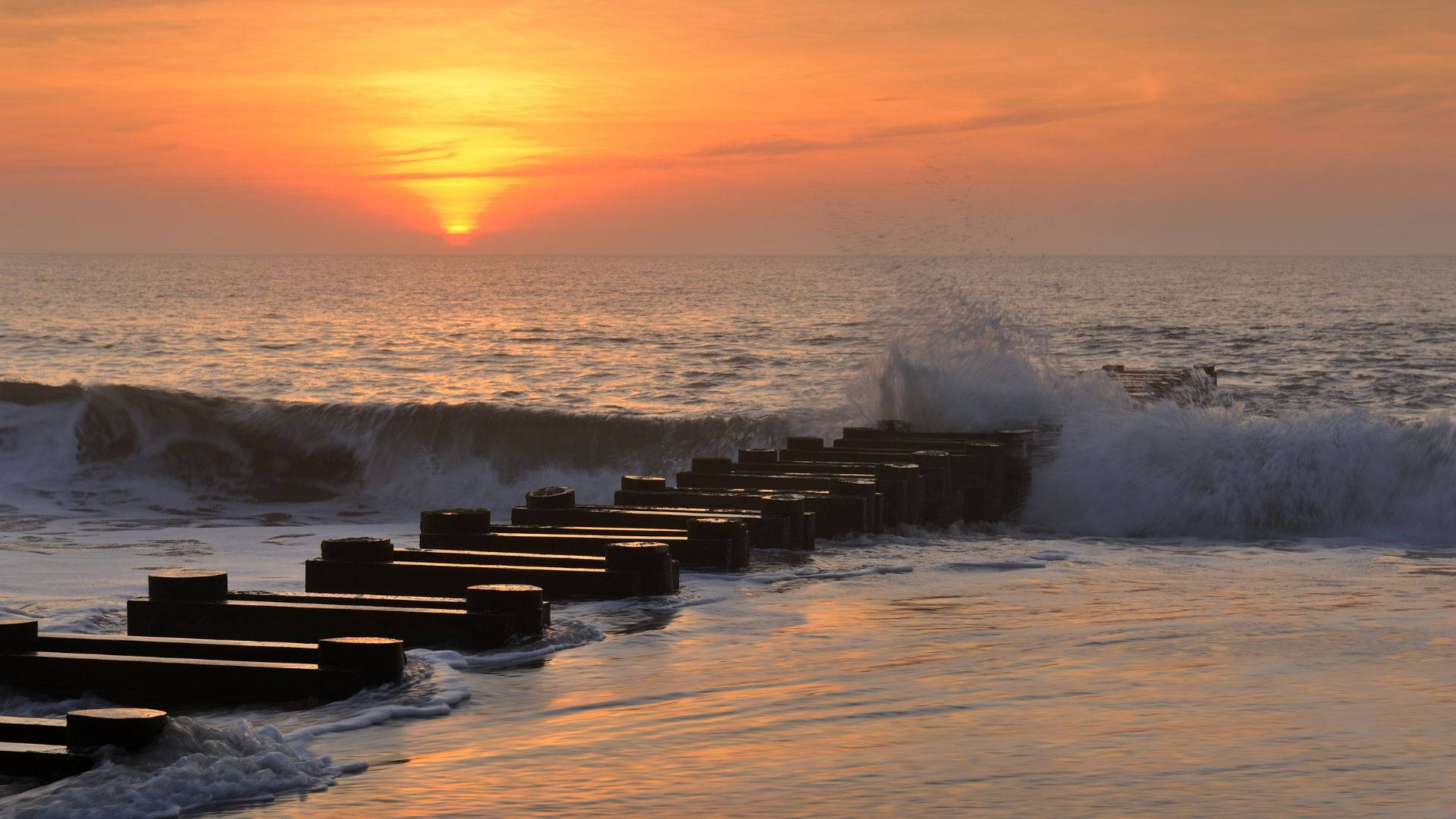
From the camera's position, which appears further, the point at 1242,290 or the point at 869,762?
the point at 1242,290

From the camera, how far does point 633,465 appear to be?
22.2 metres

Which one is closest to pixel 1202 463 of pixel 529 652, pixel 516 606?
pixel 516 606

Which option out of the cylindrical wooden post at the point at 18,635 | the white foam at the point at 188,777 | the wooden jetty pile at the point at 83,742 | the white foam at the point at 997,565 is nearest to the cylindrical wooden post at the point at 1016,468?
the white foam at the point at 997,565

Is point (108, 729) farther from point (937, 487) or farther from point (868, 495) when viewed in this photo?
point (937, 487)

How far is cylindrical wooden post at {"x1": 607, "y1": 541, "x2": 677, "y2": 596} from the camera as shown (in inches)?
372

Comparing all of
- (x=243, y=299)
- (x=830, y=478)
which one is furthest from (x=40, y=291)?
(x=830, y=478)

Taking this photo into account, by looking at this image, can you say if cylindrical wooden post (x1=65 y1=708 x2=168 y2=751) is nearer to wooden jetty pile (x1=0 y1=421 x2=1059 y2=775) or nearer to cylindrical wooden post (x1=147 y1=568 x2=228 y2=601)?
wooden jetty pile (x1=0 y1=421 x2=1059 y2=775)

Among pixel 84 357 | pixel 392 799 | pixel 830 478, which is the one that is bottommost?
pixel 392 799

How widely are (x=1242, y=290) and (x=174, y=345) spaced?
7169 cm

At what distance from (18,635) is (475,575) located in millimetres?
2939

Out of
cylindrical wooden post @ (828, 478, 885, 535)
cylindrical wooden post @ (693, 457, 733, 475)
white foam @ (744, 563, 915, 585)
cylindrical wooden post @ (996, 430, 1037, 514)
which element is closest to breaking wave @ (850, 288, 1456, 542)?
cylindrical wooden post @ (996, 430, 1037, 514)

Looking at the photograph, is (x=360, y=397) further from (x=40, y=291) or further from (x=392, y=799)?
(x=40, y=291)

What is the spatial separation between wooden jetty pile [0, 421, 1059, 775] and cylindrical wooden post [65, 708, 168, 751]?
0.08ft

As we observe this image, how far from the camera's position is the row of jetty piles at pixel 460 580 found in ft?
21.9
